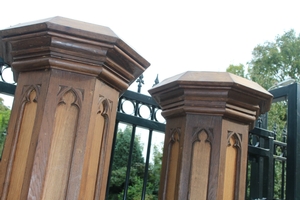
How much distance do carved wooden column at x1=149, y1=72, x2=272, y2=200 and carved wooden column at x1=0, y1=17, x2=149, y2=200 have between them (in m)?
0.38

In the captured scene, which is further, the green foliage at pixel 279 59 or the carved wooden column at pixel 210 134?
the green foliage at pixel 279 59

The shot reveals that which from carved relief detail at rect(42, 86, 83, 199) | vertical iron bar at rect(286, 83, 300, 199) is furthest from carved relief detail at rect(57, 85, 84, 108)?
vertical iron bar at rect(286, 83, 300, 199)

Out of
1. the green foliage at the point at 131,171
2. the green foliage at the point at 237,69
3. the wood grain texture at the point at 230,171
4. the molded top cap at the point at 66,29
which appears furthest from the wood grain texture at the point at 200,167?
the green foliage at the point at 237,69

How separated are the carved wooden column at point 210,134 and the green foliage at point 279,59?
16413 millimetres

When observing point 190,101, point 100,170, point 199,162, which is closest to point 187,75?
point 190,101

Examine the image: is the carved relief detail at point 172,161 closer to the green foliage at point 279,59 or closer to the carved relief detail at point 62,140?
the carved relief detail at point 62,140

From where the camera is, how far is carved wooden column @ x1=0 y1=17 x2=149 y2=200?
114 cm

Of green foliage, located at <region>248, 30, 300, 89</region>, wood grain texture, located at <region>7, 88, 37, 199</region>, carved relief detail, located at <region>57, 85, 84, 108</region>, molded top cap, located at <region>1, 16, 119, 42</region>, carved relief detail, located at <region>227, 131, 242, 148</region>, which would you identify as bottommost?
wood grain texture, located at <region>7, 88, 37, 199</region>

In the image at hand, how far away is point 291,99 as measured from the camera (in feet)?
8.53

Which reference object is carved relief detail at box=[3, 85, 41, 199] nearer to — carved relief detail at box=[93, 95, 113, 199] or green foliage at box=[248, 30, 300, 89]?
carved relief detail at box=[93, 95, 113, 199]

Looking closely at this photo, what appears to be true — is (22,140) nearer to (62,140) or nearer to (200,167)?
(62,140)

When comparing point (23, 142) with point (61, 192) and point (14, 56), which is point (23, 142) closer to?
point (61, 192)

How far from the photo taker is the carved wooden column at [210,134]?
57.4 inches

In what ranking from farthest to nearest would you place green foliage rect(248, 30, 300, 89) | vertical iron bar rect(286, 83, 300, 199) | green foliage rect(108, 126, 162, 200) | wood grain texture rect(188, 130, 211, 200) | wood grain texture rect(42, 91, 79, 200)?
green foliage rect(248, 30, 300, 89) → green foliage rect(108, 126, 162, 200) → vertical iron bar rect(286, 83, 300, 199) → wood grain texture rect(188, 130, 211, 200) → wood grain texture rect(42, 91, 79, 200)
